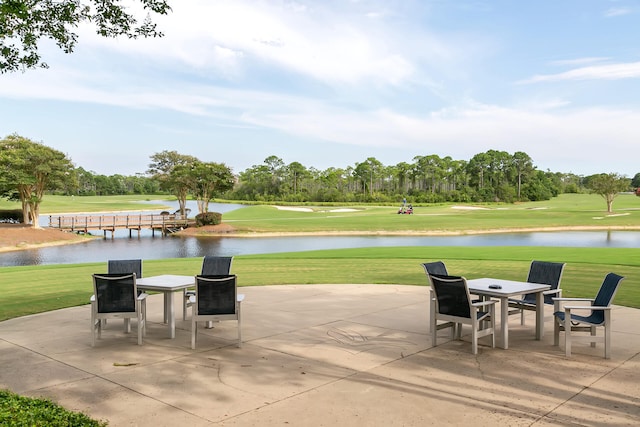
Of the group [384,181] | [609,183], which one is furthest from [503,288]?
[384,181]

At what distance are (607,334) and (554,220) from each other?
52314mm

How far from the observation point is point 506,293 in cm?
630

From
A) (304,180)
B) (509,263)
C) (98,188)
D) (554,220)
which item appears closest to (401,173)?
(304,180)

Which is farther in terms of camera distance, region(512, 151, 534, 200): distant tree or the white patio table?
region(512, 151, 534, 200): distant tree

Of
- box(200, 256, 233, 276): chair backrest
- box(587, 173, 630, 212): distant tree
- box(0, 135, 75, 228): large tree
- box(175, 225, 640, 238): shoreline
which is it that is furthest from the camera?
box(587, 173, 630, 212): distant tree

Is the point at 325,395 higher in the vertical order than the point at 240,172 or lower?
lower

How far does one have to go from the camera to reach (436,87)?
154 feet

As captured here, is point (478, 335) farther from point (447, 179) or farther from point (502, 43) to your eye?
point (447, 179)

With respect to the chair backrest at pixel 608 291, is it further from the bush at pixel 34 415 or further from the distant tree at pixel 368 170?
the distant tree at pixel 368 170

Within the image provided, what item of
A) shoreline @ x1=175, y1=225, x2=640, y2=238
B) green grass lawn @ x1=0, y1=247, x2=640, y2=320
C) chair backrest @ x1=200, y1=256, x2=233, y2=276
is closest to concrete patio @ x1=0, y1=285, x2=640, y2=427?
chair backrest @ x1=200, y1=256, x2=233, y2=276

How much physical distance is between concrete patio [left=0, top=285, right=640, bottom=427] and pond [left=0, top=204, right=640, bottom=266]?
24015 millimetres

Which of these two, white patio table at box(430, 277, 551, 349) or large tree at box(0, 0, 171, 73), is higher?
large tree at box(0, 0, 171, 73)

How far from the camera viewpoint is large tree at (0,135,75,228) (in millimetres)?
39031

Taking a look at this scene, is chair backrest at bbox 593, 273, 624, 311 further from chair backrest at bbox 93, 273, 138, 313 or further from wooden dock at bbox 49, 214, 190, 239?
wooden dock at bbox 49, 214, 190, 239
